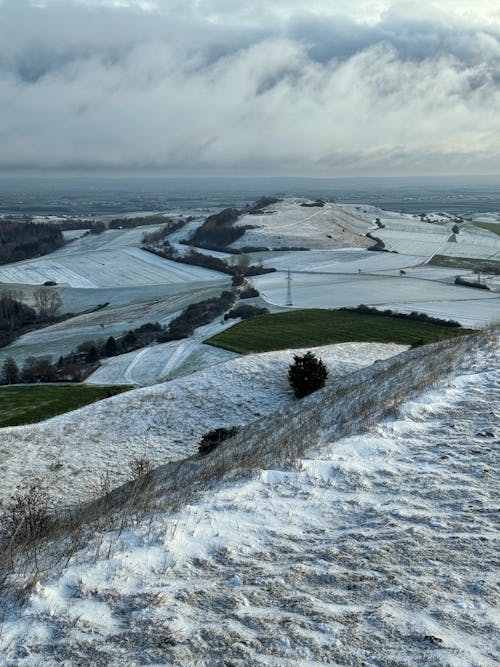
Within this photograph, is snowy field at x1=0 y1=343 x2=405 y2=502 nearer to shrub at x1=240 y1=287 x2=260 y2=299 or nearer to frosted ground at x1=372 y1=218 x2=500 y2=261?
shrub at x1=240 y1=287 x2=260 y2=299

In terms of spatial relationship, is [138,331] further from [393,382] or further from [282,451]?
[282,451]

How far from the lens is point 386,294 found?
71.2 m

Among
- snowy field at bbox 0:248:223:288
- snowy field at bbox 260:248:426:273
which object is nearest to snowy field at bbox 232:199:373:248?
snowy field at bbox 260:248:426:273

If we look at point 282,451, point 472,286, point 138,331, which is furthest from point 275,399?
point 472,286

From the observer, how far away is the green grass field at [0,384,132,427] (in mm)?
28714

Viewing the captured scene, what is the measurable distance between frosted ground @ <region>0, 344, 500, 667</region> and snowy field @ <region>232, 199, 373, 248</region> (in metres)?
109

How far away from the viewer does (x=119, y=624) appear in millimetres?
4938

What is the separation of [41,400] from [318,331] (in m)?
25.9

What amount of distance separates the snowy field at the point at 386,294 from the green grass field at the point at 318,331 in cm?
727

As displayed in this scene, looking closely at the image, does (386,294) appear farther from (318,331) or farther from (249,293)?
(318,331)

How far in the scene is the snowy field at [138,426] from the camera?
17312 millimetres

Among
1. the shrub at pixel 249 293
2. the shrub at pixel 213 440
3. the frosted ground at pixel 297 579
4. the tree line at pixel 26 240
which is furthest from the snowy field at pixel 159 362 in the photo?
the tree line at pixel 26 240

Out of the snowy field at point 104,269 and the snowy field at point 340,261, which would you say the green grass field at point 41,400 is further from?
the snowy field at point 340,261

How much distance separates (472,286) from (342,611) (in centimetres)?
7544
